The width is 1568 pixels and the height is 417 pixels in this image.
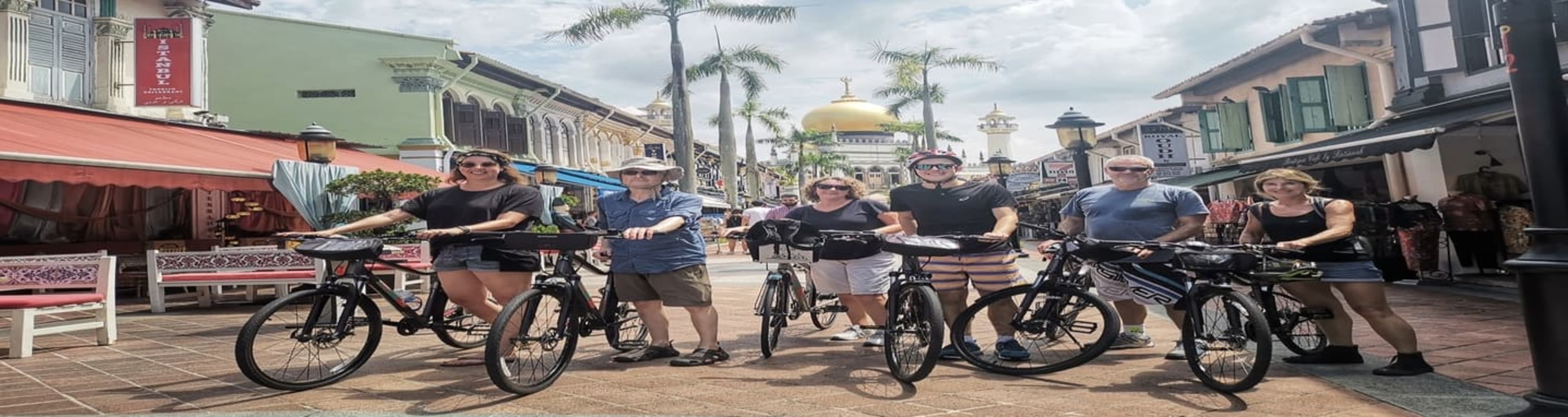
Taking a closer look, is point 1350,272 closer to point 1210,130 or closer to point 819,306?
point 819,306

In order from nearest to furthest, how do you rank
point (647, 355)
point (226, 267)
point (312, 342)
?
point (312, 342)
point (647, 355)
point (226, 267)

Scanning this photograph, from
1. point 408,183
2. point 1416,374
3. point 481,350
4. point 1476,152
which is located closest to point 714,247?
point 408,183

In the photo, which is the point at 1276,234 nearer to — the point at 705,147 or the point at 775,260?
the point at 775,260

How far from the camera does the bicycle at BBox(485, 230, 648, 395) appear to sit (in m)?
3.96

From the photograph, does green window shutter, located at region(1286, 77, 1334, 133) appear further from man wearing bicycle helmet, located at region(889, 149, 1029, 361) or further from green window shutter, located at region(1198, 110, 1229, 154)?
man wearing bicycle helmet, located at region(889, 149, 1029, 361)

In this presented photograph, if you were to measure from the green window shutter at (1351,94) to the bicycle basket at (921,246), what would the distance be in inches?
490

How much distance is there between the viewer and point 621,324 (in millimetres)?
5230

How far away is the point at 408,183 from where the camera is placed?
10.2m

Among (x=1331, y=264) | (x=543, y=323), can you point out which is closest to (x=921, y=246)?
(x=543, y=323)

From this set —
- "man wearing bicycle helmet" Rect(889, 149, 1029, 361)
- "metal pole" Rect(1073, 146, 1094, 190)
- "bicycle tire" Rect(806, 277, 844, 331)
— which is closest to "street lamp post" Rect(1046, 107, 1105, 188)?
"metal pole" Rect(1073, 146, 1094, 190)

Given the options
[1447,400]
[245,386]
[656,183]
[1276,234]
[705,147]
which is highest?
[705,147]

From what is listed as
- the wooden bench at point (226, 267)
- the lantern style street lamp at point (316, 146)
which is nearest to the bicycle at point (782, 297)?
the wooden bench at point (226, 267)

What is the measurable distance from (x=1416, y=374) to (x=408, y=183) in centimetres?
962

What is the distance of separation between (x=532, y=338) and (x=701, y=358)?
1108mm
